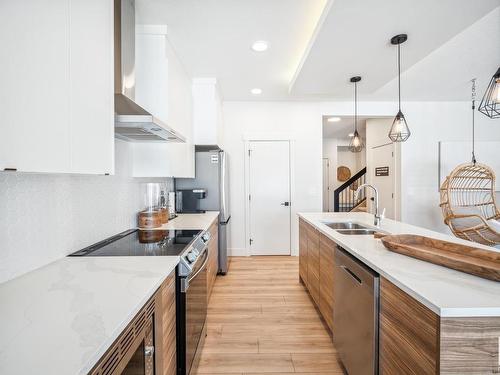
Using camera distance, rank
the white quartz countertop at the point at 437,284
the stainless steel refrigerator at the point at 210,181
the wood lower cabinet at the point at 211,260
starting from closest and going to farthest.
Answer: the white quartz countertop at the point at 437,284
the wood lower cabinet at the point at 211,260
the stainless steel refrigerator at the point at 210,181

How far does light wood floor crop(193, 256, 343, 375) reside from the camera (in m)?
1.80

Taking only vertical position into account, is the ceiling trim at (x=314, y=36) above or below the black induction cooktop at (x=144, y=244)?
above

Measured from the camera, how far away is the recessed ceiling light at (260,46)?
2465 millimetres

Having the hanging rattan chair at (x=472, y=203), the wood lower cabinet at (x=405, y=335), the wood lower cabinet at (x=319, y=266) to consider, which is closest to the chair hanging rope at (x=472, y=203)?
the hanging rattan chair at (x=472, y=203)

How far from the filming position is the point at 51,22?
0.90m

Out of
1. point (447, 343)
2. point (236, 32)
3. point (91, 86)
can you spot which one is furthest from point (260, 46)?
point (447, 343)

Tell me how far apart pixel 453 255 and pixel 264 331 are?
61.4 inches

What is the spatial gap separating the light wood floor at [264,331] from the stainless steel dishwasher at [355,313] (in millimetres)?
303

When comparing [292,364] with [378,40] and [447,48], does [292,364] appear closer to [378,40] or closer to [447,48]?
[378,40]

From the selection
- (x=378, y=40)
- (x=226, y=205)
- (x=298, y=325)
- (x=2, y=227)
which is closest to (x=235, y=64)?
(x=378, y=40)

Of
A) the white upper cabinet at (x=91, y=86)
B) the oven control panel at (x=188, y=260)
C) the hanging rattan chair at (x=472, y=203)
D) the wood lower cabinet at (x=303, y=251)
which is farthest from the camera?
the hanging rattan chair at (x=472, y=203)

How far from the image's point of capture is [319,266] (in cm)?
228

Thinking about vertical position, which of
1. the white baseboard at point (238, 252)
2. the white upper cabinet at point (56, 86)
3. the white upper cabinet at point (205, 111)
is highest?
the white upper cabinet at point (205, 111)

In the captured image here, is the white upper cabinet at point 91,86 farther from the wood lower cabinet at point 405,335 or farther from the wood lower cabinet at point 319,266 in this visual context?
the wood lower cabinet at point 319,266
